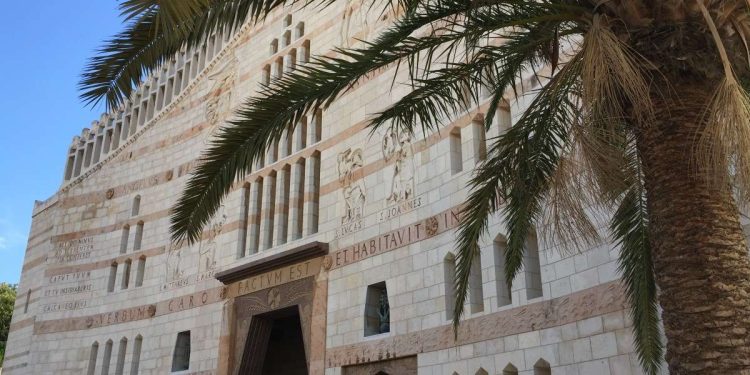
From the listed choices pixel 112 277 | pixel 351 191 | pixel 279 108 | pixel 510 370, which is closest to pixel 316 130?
pixel 351 191

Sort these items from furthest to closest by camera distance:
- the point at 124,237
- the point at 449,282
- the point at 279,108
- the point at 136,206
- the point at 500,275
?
the point at 136,206 → the point at 124,237 → the point at 449,282 → the point at 500,275 → the point at 279,108

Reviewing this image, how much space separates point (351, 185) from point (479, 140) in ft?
10.7

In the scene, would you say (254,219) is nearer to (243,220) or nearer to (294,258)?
(243,220)

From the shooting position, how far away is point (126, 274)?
749 inches

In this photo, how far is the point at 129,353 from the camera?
17516mm

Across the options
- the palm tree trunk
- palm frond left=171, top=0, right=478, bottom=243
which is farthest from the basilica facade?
the palm tree trunk

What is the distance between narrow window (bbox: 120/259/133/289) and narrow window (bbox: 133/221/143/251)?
1.45 feet

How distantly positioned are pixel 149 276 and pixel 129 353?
1988 mm

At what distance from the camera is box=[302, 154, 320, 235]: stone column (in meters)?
14.8

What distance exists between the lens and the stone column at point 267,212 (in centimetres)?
1577

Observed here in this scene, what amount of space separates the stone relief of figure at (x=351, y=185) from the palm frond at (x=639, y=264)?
6.95 metres

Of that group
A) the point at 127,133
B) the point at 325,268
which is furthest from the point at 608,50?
the point at 127,133

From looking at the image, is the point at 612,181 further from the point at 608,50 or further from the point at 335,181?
the point at 335,181

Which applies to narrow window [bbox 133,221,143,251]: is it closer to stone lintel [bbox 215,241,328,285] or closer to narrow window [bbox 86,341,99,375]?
narrow window [bbox 86,341,99,375]
